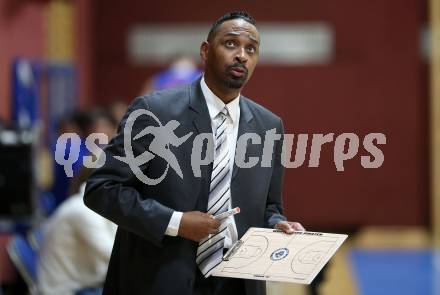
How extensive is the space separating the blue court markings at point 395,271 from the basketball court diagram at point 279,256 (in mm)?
5486

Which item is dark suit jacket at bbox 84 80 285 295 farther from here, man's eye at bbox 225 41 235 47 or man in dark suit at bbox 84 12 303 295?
man's eye at bbox 225 41 235 47

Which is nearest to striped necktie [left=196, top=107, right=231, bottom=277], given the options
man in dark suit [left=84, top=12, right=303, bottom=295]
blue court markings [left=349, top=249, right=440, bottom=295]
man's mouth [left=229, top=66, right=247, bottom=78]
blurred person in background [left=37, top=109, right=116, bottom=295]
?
man in dark suit [left=84, top=12, right=303, bottom=295]

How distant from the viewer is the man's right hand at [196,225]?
2.83 m

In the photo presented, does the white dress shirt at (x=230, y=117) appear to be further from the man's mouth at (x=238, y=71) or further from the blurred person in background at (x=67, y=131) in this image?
the blurred person in background at (x=67, y=131)

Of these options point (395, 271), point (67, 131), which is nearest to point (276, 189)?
point (67, 131)

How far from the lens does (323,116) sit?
12539 millimetres

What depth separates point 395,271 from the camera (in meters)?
9.85

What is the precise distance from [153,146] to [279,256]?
1.68 feet

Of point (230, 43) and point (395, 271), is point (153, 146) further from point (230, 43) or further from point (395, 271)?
point (395, 271)

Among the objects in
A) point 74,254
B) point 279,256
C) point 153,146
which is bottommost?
point 74,254

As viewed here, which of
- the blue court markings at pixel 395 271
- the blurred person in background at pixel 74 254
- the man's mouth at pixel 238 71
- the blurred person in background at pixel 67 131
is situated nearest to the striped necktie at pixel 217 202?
the man's mouth at pixel 238 71

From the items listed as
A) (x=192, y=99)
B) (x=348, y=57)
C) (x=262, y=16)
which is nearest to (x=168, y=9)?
(x=262, y=16)

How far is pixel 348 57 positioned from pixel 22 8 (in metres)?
5.33

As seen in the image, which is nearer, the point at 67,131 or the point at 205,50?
the point at 205,50
